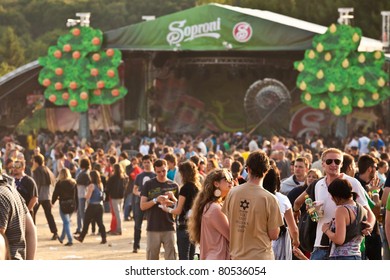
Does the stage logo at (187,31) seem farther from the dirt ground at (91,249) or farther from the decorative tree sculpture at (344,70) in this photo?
the dirt ground at (91,249)

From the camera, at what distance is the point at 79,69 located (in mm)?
39281

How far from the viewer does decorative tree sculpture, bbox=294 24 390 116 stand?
3719 cm

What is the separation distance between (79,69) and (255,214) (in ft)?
100

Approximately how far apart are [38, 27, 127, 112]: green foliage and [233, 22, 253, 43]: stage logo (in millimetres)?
3631

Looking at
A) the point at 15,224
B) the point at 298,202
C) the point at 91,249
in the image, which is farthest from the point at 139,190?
the point at 15,224

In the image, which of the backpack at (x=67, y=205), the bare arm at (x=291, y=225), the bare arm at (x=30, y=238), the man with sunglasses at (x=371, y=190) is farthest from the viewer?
the backpack at (x=67, y=205)

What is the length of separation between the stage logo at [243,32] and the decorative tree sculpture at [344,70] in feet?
5.15

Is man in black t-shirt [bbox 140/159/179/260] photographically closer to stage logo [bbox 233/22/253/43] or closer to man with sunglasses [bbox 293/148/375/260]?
man with sunglasses [bbox 293/148/375/260]

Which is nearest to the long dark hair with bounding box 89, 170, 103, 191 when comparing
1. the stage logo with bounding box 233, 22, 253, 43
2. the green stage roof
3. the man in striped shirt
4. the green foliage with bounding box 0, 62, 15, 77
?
the man in striped shirt

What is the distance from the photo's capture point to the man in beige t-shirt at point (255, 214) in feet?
29.9

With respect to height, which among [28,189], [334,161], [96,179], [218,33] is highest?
[218,33]

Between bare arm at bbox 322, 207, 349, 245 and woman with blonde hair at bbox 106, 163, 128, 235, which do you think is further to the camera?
woman with blonde hair at bbox 106, 163, 128, 235

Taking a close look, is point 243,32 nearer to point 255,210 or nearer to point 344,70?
point 344,70

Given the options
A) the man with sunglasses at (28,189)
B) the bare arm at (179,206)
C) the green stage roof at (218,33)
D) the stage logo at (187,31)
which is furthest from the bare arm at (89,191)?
the stage logo at (187,31)
